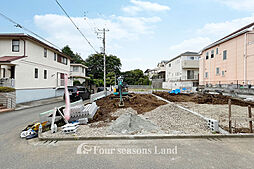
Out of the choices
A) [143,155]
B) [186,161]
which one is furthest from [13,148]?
[186,161]

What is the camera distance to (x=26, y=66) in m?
12.6

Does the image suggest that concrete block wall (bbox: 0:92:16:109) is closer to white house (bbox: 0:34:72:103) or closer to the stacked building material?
white house (bbox: 0:34:72:103)

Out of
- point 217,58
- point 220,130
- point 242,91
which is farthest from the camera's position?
point 217,58

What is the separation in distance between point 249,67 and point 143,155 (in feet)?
56.2

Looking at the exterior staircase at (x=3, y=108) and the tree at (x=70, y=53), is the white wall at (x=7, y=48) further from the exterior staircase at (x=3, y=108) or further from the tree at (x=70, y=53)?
the tree at (x=70, y=53)

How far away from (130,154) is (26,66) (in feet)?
47.5

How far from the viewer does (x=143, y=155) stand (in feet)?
10.2

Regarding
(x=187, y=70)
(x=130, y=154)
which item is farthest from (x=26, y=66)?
(x=187, y=70)

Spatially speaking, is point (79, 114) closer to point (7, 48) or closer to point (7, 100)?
point (7, 100)

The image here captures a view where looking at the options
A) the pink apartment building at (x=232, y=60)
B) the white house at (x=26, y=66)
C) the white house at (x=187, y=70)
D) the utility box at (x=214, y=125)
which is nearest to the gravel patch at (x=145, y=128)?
the utility box at (x=214, y=125)

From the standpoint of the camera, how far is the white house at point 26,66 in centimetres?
1152

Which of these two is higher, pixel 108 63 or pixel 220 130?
pixel 108 63

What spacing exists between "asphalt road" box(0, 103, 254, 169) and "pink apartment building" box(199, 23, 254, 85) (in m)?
14.5

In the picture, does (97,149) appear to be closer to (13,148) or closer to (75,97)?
(13,148)
